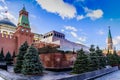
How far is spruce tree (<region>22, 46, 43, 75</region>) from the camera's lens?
40.5ft

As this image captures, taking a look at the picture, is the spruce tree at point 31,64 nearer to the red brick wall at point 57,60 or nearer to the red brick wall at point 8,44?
the red brick wall at point 57,60

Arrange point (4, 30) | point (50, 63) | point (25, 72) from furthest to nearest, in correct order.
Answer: point (4, 30), point (50, 63), point (25, 72)

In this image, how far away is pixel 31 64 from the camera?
41.1 ft

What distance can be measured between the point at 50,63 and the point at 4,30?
28.2 metres

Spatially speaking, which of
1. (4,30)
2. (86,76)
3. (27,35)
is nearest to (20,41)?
(27,35)

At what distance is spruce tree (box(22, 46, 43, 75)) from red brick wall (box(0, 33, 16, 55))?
1843 cm

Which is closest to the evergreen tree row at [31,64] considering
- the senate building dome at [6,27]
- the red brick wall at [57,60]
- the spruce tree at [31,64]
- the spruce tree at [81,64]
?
the spruce tree at [31,64]

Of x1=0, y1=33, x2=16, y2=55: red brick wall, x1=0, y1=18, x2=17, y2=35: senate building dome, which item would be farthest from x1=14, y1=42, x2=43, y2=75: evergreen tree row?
x1=0, y1=18, x2=17, y2=35: senate building dome

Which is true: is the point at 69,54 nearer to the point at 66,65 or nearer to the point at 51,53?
the point at 66,65

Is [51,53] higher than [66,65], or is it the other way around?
[51,53]

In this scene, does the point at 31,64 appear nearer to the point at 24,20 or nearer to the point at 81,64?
the point at 81,64

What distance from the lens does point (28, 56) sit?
12867 mm

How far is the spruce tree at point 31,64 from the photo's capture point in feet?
40.5

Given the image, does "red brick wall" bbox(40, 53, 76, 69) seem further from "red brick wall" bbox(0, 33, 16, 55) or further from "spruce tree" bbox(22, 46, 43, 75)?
"red brick wall" bbox(0, 33, 16, 55)
